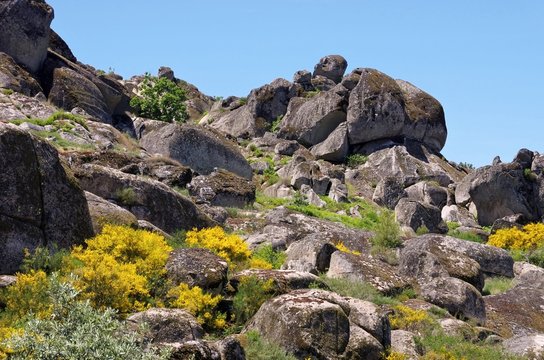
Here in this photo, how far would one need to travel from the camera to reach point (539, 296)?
82.2 feet

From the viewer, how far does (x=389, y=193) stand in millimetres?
51562

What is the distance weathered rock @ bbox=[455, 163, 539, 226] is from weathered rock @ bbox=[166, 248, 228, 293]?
37745 mm

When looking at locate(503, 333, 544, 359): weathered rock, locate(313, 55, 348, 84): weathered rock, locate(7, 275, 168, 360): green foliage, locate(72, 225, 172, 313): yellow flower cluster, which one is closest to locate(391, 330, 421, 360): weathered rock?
locate(503, 333, 544, 359): weathered rock

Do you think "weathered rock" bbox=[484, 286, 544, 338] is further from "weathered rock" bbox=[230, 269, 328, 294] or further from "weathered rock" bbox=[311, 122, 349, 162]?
"weathered rock" bbox=[311, 122, 349, 162]

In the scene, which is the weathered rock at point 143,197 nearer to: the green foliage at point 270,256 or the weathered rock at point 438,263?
the green foliage at point 270,256

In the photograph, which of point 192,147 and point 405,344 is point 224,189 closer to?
point 192,147

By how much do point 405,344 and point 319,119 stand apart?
49.1m

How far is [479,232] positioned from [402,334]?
2476cm

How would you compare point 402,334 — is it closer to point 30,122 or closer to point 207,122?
point 30,122

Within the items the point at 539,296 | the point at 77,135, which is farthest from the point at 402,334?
the point at 77,135

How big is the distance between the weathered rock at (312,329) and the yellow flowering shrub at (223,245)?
4114 mm

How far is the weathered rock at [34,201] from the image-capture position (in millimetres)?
15234

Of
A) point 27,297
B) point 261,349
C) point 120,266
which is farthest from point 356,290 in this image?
point 27,297

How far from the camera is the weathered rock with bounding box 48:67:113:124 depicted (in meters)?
45.6
